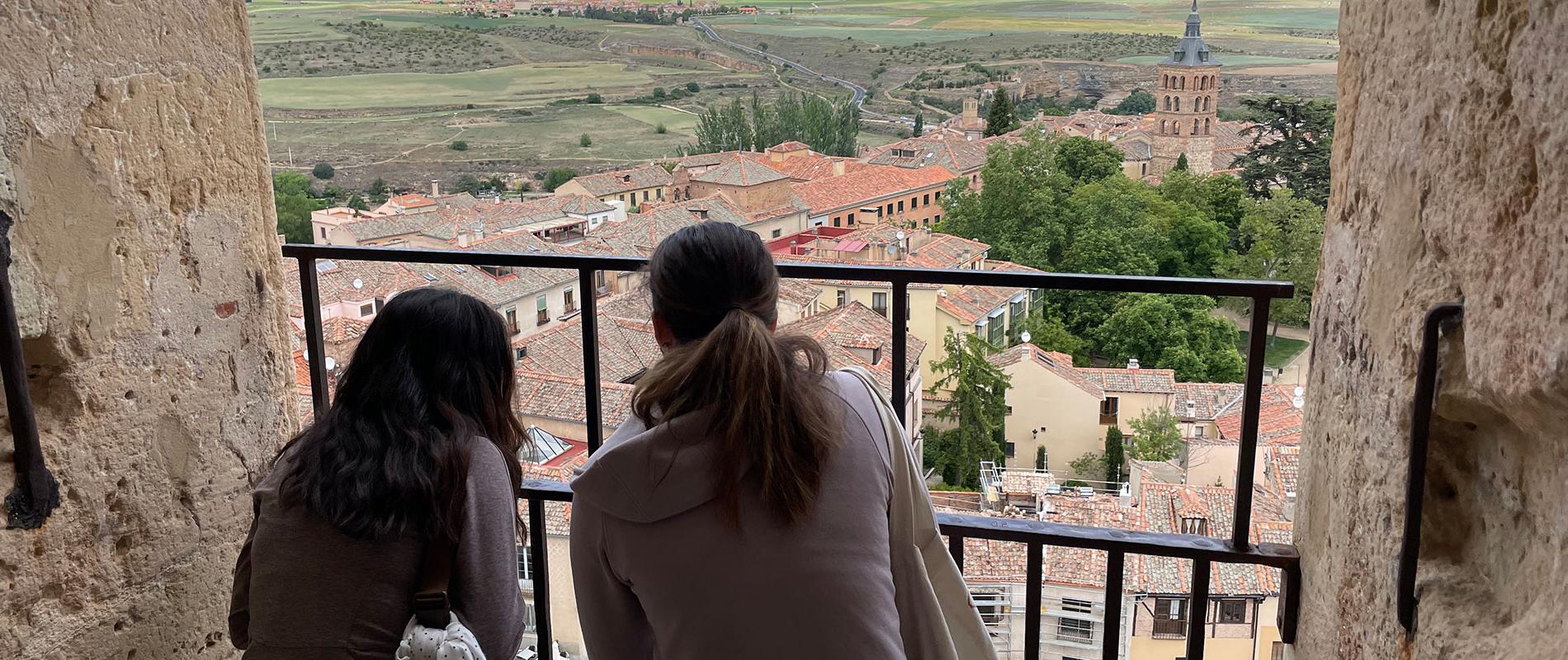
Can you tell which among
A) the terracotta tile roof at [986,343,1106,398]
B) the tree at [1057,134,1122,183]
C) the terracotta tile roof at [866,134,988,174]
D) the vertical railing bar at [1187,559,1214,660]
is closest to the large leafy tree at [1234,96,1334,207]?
the tree at [1057,134,1122,183]

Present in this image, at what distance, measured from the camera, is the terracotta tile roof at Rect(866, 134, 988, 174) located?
93.8ft

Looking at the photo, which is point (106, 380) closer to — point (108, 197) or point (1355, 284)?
point (108, 197)

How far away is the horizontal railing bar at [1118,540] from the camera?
145cm

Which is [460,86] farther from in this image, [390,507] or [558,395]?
[390,507]

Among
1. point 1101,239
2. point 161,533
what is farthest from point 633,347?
point 1101,239

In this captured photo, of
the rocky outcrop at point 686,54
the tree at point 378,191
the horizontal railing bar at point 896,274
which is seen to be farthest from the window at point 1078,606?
the rocky outcrop at point 686,54

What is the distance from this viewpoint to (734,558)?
1132 mm

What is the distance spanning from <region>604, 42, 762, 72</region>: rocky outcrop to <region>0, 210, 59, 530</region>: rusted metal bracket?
1474 inches

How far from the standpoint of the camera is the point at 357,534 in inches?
51.2

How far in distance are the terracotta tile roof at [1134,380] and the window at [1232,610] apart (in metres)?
4.21

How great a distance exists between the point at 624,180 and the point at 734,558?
28644 mm

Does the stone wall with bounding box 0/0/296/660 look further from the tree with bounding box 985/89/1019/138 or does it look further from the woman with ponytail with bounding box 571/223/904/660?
the tree with bounding box 985/89/1019/138

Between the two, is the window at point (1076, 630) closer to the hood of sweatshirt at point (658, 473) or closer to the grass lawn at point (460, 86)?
the hood of sweatshirt at point (658, 473)

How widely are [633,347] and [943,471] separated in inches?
356
